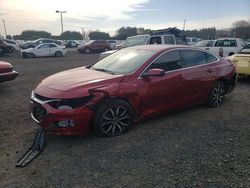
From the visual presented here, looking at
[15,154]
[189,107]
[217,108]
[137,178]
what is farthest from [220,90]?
[15,154]

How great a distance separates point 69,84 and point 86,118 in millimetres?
663

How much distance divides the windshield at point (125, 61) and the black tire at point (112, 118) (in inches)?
27.9

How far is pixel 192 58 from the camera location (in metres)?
5.95

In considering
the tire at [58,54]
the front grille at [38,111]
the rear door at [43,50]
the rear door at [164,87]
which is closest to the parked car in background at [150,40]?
the rear door at [164,87]

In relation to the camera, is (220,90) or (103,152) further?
(220,90)

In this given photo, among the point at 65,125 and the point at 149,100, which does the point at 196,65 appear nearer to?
the point at 149,100

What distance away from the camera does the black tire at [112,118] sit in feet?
14.8

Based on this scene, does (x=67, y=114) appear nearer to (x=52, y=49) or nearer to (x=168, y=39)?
(x=168, y=39)

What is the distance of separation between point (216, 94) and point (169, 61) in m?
1.77

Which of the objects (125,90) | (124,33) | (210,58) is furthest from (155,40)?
(124,33)

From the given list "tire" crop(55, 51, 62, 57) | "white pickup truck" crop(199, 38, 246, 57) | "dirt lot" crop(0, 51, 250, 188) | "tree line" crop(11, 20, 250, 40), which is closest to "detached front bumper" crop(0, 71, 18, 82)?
"dirt lot" crop(0, 51, 250, 188)

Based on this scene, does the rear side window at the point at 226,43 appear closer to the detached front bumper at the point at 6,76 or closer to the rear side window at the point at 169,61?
the rear side window at the point at 169,61

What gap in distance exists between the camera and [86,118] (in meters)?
4.37

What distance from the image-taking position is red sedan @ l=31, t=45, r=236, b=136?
4316 mm
